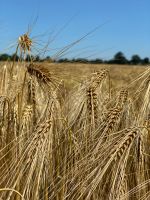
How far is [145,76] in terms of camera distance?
7.01 ft

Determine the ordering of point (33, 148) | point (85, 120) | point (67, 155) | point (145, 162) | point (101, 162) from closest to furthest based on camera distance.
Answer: point (101, 162) < point (33, 148) < point (145, 162) < point (67, 155) < point (85, 120)

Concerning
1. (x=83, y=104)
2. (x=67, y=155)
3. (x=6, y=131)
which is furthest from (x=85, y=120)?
(x=6, y=131)

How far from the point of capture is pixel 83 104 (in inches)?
83.8

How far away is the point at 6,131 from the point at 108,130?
0.51m

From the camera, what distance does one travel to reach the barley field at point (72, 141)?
5.22 ft

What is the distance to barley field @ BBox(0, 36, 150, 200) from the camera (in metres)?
1.59

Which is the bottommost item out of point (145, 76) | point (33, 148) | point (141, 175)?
point (141, 175)

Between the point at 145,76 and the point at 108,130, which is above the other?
the point at 145,76

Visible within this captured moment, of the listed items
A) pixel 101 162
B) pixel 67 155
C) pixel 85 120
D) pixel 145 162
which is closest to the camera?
pixel 101 162

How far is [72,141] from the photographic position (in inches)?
77.2

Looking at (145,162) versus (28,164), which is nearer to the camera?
(28,164)

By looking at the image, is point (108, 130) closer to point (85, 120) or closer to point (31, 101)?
point (85, 120)

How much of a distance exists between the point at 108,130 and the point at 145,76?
1.25ft

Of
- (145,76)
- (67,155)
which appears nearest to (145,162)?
(67,155)
